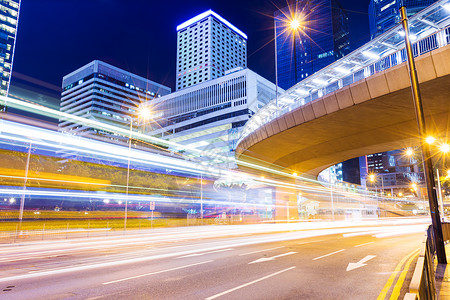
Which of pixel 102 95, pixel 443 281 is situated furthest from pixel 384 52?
pixel 102 95

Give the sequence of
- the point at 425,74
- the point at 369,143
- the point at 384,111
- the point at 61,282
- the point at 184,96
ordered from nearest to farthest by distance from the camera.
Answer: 1. the point at 61,282
2. the point at 425,74
3. the point at 384,111
4. the point at 369,143
5. the point at 184,96

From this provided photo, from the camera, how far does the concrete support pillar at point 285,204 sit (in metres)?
48.5

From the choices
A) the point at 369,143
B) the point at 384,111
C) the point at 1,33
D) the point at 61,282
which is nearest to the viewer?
the point at 61,282

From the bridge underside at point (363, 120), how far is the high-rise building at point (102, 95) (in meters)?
142

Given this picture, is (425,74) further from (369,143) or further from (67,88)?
(67,88)

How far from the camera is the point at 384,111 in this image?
67.3 ft

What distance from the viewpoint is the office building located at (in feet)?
318

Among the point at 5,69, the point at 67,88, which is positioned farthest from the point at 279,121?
the point at 67,88

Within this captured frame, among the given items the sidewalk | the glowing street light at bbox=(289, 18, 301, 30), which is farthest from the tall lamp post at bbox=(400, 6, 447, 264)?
the glowing street light at bbox=(289, 18, 301, 30)

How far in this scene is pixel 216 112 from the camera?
104 metres

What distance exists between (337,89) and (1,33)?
128 m

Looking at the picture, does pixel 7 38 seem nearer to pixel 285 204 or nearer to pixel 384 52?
pixel 285 204

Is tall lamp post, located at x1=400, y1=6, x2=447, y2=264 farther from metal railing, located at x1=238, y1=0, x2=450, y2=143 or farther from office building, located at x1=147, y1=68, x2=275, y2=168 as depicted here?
office building, located at x1=147, y1=68, x2=275, y2=168

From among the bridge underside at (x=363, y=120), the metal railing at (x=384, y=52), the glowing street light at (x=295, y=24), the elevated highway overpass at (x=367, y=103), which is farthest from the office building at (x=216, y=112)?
the metal railing at (x=384, y=52)
